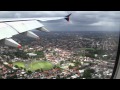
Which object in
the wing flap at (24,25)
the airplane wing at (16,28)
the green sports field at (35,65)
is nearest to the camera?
the airplane wing at (16,28)

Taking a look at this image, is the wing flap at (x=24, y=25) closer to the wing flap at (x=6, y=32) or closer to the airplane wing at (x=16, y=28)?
the airplane wing at (x=16, y=28)

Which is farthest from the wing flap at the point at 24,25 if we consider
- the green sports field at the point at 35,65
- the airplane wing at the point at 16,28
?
the green sports field at the point at 35,65

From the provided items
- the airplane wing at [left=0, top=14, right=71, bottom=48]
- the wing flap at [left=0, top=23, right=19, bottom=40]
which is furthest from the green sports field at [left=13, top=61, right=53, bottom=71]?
the wing flap at [left=0, top=23, right=19, bottom=40]

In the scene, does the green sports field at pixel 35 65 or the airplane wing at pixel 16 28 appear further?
the green sports field at pixel 35 65

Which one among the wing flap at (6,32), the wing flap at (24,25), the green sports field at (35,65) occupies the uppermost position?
the wing flap at (24,25)

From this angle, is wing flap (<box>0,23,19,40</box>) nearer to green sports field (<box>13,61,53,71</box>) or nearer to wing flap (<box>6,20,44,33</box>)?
wing flap (<box>6,20,44,33</box>)

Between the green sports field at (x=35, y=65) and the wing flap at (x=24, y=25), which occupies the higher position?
the wing flap at (x=24, y=25)
